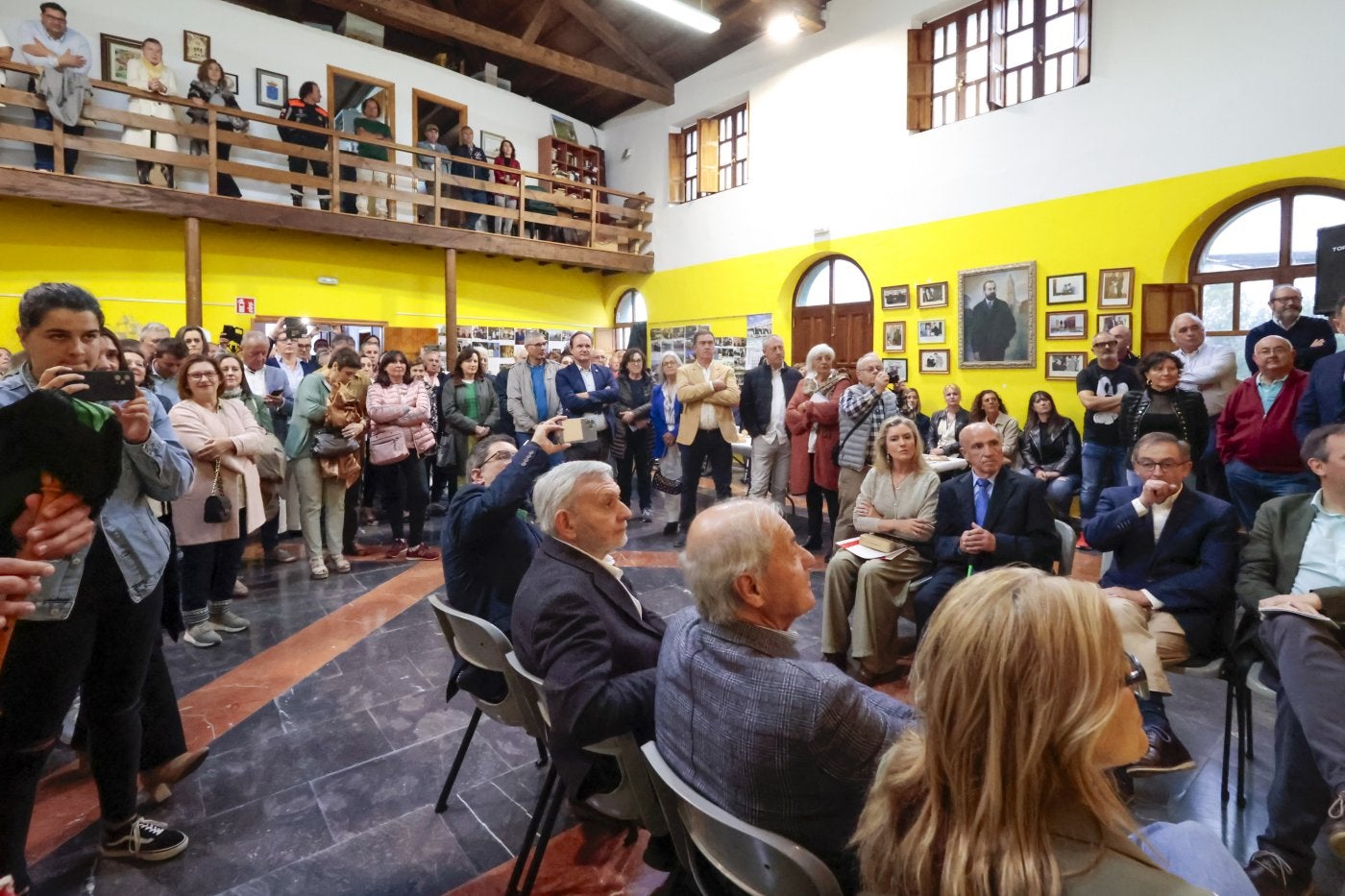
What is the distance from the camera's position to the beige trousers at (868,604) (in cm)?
309

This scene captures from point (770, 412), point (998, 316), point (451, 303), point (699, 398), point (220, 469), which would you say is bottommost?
point (220, 469)

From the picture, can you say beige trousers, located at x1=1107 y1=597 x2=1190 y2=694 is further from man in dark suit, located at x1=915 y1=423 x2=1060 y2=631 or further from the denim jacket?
the denim jacket

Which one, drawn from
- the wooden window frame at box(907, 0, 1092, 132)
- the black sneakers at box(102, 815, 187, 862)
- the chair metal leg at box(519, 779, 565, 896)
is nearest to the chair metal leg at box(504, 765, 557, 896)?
the chair metal leg at box(519, 779, 565, 896)

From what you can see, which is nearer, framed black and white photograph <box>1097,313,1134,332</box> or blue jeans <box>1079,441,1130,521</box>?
blue jeans <box>1079,441,1130,521</box>

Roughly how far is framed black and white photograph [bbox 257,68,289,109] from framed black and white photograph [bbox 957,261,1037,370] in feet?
28.3

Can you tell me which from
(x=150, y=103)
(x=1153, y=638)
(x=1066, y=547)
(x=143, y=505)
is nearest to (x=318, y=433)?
(x=143, y=505)

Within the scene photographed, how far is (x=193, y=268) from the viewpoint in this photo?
25.0ft

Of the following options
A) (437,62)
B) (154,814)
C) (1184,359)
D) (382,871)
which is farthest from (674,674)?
(437,62)

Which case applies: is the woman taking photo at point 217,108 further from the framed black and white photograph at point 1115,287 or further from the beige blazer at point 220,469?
the framed black and white photograph at point 1115,287

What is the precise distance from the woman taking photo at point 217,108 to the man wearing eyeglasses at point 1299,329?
9.76m

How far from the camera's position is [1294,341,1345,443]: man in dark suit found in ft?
11.4

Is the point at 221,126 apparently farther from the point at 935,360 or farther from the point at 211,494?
the point at 935,360

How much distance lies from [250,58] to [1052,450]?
1023 centimetres

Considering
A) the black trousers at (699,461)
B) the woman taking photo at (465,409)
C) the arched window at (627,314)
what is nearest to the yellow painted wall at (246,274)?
the arched window at (627,314)
